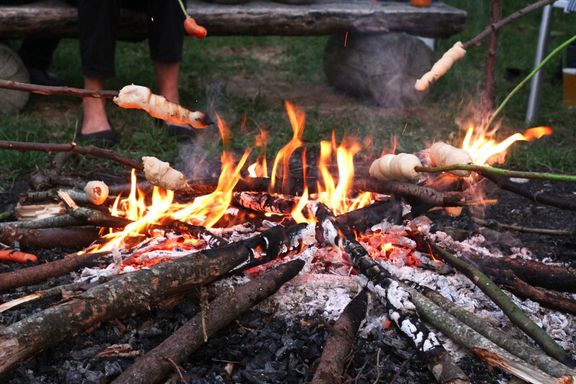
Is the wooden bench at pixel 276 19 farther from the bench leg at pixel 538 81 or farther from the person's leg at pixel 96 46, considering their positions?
the bench leg at pixel 538 81

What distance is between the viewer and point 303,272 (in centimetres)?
286

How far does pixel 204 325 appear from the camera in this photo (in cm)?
239

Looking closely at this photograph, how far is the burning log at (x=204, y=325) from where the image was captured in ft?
7.22

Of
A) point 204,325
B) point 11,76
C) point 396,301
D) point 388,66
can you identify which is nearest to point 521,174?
point 396,301

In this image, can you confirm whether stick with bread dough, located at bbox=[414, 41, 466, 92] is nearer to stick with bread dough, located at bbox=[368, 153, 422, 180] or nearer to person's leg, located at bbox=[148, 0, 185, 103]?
stick with bread dough, located at bbox=[368, 153, 422, 180]

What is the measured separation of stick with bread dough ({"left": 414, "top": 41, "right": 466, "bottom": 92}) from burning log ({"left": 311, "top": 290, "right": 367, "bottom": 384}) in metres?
0.87

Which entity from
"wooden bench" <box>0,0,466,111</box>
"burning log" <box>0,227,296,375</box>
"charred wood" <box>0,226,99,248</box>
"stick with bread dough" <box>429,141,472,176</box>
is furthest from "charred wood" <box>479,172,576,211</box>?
"wooden bench" <box>0,0,466,111</box>

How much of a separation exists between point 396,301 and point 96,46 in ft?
11.2

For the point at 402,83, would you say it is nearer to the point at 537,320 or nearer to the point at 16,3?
the point at 16,3

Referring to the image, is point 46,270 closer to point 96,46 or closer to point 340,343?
point 340,343

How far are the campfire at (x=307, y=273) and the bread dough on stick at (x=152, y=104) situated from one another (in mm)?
253

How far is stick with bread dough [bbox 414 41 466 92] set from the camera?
2875 millimetres

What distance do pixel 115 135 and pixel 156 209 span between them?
7.28 ft

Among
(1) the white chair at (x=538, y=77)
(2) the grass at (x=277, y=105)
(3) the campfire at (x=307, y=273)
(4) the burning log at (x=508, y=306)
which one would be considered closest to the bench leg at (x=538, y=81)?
(1) the white chair at (x=538, y=77)
